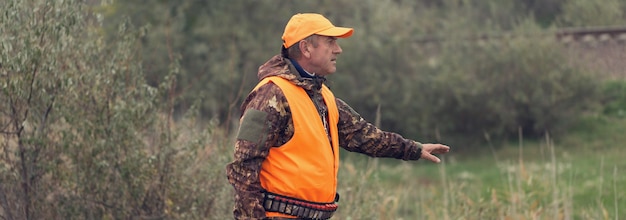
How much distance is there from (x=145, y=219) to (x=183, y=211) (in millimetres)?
297

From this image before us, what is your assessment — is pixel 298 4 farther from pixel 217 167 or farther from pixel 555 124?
pixel 217 167

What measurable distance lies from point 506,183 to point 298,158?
422 inches

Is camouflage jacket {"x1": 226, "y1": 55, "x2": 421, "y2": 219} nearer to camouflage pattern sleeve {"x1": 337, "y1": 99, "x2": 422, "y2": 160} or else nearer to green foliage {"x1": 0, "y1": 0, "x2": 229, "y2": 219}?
camouflage pattern sleeve {"x1": 337, "y1": 99, "x2": 422, "y2": 160}

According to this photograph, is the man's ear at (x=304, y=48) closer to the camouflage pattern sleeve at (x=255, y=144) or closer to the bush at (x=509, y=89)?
the camouflage pattern sleeve at (x=255, y=144)

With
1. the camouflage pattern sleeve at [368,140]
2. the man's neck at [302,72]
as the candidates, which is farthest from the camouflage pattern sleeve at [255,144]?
the camouflage pattern sleeve at [368,140]

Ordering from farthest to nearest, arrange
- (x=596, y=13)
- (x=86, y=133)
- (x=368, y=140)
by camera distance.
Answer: (x=596, y=13), (x=86, y=133), (x=368, y=140)

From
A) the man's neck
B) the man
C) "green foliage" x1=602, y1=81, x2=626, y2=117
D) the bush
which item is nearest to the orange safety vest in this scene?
the man

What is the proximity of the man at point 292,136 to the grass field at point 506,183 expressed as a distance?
10.0ft

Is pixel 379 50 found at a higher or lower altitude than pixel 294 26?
lower

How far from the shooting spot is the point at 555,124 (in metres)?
25.7

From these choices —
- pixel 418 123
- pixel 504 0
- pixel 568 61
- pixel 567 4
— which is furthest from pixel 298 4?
pixel 504 0

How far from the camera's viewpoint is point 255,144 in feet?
17.1

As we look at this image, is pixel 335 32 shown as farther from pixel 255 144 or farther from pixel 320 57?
pixel 255 144

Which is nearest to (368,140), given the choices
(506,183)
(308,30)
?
(308,30)
